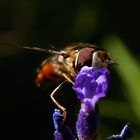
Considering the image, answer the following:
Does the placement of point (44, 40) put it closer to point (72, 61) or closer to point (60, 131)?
point (72, 61)

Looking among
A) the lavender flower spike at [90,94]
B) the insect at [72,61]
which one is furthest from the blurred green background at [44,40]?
the lavender flower spike at [90,94]

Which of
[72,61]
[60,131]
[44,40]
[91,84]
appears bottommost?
[60,131]

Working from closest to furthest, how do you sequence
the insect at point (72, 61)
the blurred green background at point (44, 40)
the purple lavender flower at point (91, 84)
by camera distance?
the purple lavender flower at point (91, 84)
the insect at point (72, 61)
the blurred green background at point (44, 40)

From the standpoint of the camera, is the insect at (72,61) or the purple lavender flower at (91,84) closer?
the purple lavender flower at (91,84)

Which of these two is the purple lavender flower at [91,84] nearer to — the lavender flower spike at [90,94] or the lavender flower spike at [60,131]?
the lavender flower spike at [90,94]

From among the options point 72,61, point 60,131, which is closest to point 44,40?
point 72,61

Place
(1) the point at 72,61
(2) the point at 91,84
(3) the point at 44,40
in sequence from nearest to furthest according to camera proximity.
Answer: (2) the point at 91,84, (1) the point at 72,61, (3) the point at 44,40
